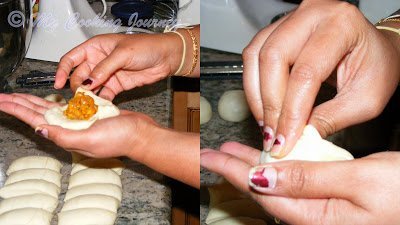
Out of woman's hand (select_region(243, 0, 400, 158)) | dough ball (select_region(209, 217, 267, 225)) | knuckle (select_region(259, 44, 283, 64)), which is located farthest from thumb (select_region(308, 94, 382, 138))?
dough ball (select_region(209, 217, 267, 225))

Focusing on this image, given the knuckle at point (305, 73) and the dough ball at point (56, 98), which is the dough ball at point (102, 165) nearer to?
the dough ball at point (56, 98)

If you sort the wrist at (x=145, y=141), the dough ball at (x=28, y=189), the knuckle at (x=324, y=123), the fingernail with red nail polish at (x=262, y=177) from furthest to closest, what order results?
the dough ball at (x=28, y=189) → the wrist at (x=145, y=141) → the knuckle at (x=324, y=123) → the fingernail with red nail polish at (x=262, y=177)

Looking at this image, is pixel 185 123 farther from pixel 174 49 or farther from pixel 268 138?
pixel 268 138

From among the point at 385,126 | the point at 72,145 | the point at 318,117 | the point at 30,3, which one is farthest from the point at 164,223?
the point at 30,3

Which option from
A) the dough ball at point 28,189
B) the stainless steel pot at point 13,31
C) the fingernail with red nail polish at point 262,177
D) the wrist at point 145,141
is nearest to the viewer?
the fingernail with red nail polish at point 262,177

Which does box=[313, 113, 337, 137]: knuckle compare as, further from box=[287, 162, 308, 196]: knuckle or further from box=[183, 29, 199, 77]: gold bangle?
box=[183, 29, 199, 77]: gold bangle

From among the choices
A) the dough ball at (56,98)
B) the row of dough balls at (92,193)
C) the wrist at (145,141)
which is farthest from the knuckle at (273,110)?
the dough ball at (56,98)

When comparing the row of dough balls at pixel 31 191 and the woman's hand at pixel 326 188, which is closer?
the woman's hand at pixel 326 188

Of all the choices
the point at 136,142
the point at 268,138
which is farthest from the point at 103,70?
the point at 268,138
